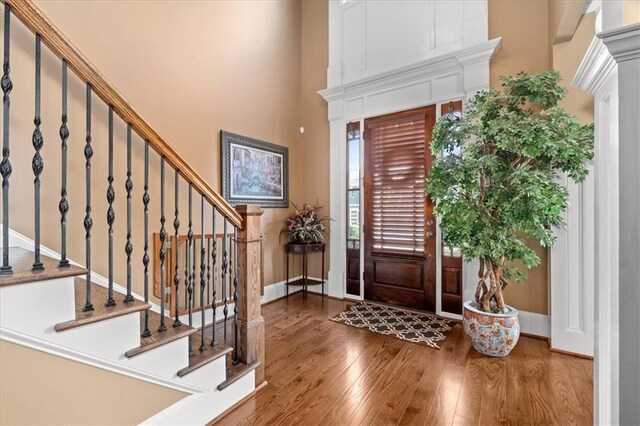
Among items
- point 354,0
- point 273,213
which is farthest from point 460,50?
point 273,213

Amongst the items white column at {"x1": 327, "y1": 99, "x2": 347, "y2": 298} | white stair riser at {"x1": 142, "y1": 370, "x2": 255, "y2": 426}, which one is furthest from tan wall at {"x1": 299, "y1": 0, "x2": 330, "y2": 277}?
white stair riser at {"x1": 142, "y1": 370, "x2": 255, "y2": 426}

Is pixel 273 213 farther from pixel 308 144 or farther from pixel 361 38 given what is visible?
pixel 361 38

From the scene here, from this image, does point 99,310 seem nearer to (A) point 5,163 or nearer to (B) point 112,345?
(B) point 112,345

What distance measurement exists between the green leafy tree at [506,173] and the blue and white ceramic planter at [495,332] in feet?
0.41

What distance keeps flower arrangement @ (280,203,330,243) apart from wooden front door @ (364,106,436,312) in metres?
0.63

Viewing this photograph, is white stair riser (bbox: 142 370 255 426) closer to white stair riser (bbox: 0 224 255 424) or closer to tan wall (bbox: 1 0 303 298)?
white stair riser (bbox: 0 224 255 424)

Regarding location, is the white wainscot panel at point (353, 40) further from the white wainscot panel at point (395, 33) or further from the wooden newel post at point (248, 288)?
the wooden newel post at point (248, 288)

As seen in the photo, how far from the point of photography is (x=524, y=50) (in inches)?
115

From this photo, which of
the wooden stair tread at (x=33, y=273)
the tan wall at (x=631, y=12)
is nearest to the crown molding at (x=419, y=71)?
the tan wall at (x=631, y=12)

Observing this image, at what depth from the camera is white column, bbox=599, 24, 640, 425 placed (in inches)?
35.8

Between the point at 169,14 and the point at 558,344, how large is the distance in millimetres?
4451

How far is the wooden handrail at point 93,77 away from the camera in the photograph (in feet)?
3.81

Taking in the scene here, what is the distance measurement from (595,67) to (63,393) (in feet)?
7.91

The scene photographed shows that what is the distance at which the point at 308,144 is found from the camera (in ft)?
14.4
